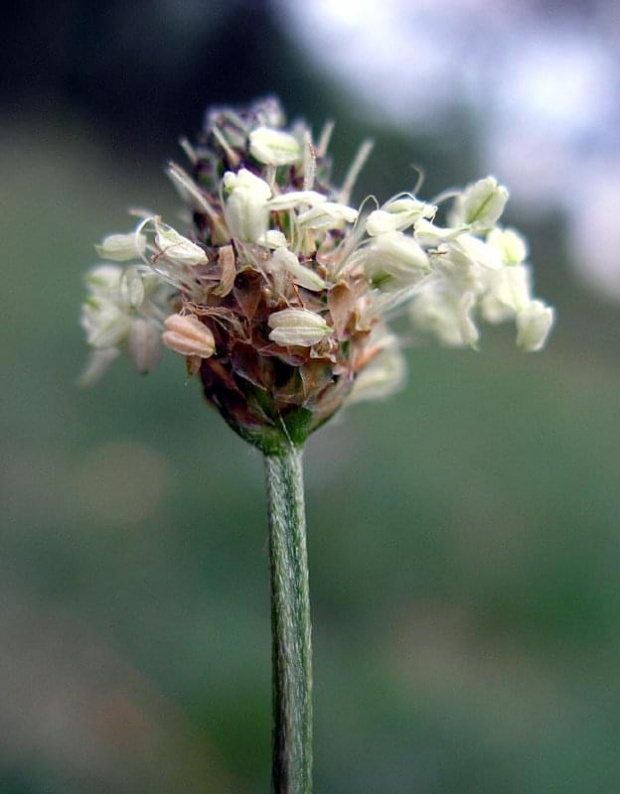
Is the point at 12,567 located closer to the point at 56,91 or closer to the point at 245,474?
the point at 245,474

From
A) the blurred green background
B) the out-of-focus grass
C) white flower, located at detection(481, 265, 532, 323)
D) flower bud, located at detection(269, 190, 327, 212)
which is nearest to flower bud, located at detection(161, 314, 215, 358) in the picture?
flower bud, located at detection(269, 190, 327, 212)

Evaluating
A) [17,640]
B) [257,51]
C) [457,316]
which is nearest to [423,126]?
[257,51]

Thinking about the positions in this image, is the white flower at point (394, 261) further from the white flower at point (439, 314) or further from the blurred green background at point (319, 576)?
the blurred green background at point (319, 576)

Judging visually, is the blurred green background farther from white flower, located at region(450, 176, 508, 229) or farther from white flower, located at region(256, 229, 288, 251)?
white flower, located at region(450, 176, 508, 229)

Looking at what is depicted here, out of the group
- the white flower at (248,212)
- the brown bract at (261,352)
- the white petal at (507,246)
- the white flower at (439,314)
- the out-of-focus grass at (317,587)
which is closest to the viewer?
the white flower at (248,212)

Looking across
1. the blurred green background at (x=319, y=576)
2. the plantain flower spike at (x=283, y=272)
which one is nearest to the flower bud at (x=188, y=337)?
the plantain flower spike at (x=283, y=272)

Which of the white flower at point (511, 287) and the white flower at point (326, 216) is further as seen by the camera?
the white flower at point (511, 287)

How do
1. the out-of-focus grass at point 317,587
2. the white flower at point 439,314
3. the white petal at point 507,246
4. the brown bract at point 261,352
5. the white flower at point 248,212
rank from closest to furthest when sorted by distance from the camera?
the white flower at point 248,212, the brown bract at point 261,352, the white petal at point 507,246, the white flower at point 439,314, the out-of-focus grass at point 317,587
